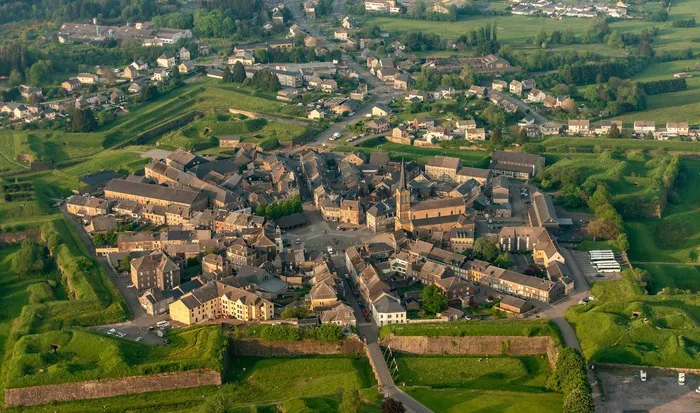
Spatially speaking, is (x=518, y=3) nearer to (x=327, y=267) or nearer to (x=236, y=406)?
(x=327, y=267)

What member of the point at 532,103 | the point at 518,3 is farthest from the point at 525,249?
the point at 518,3

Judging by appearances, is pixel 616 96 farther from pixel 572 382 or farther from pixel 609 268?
pixel 572 382

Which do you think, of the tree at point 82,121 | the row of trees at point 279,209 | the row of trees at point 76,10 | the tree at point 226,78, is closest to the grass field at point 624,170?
the row of trees at point 279,209

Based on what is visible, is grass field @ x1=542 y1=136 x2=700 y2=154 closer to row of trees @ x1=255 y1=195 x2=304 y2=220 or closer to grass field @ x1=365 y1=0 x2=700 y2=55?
row of trees @ x1=255 y1=195 x2=304 y2=220

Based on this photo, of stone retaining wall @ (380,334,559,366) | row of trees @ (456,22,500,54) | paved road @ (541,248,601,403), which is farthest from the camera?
row of trees @ (456,22,500,54)

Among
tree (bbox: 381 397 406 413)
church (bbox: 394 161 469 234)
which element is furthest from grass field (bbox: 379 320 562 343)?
church (bbox: 394 161 469 234)

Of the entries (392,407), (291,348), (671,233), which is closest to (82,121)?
(291,348)
